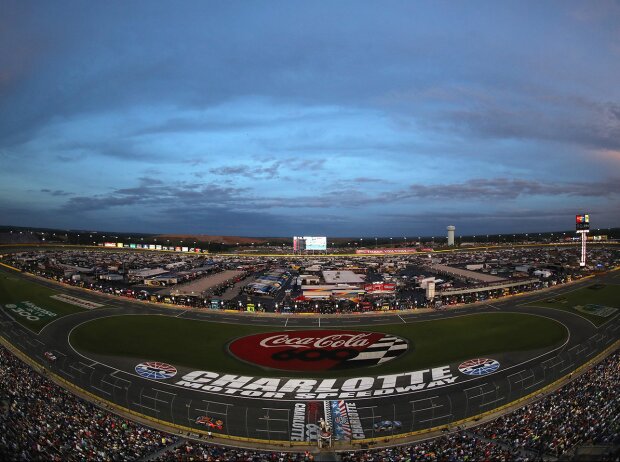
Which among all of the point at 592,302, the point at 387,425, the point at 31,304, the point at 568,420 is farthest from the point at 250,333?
the point at 592,302

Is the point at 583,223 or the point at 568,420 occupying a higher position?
the point at 583,223

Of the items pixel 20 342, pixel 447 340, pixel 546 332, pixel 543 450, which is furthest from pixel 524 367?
pixel 20 342

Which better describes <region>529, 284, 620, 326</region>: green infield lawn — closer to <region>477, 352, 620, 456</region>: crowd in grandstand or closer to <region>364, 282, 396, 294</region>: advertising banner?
<region>364, 282, 396, 294</region>: advertising banner

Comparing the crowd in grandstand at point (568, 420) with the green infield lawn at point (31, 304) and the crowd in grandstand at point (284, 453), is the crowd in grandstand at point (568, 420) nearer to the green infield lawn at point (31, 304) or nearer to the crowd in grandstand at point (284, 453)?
the crowd in grandstand at point (284, 453)

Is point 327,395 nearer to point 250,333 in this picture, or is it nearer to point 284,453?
point 284,453

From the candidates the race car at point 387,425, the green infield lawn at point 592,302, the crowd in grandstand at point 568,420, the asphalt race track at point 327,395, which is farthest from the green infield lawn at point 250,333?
the crowd in grandstand at point 568,420

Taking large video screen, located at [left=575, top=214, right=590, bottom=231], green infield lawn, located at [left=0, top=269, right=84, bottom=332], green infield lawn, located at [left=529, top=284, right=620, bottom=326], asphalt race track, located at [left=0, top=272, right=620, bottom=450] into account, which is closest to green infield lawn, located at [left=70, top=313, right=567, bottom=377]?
asphalt race track, located at [left=0, top=272, right=620, bottom=450]
